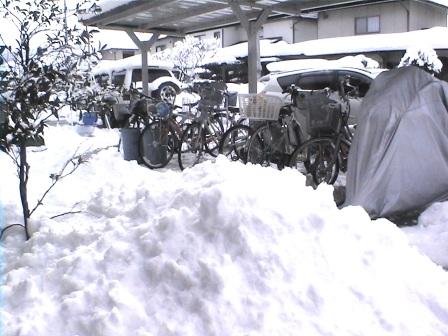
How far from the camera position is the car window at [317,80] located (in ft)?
32.9

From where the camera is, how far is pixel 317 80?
1025 centimetres

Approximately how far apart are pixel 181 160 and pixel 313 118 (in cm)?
218

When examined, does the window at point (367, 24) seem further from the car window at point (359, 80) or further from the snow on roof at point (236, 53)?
the car window at point (359, 80)

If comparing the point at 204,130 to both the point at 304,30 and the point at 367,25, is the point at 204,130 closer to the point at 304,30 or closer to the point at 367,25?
the point at 367,25

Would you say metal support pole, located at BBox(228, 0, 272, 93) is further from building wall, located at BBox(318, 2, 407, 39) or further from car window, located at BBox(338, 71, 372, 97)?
building wall, located at BBox(318, 2, 407, 39)

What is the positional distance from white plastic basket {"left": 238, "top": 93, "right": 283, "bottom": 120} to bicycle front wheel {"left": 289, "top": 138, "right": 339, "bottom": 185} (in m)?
0.68

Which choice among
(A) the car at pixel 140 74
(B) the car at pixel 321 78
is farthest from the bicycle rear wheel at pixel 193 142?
(A) the car at pixel 140 74

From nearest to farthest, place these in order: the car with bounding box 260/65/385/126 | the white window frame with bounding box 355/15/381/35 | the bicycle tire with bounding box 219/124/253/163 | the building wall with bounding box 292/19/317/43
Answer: the bicycle tire with bounding box 219/124/253/163 < the car with bounding box 260/65/385/126 < the white window frame with bounding box 355/15/381/35 < the building wall with bounding box 292/19/317/43

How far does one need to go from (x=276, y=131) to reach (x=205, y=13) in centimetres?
268

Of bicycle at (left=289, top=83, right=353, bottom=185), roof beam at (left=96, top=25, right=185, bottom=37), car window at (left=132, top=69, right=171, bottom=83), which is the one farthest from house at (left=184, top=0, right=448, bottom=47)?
bicycle at (left=289, top=83, right=353, bottom=185)

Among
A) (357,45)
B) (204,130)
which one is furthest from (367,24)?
(204,130)

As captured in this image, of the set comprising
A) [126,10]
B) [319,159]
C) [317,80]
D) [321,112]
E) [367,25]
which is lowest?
[319,159]

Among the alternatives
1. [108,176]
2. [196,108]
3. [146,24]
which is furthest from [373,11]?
[108,176]

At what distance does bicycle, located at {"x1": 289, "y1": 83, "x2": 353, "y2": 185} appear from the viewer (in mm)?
5727
